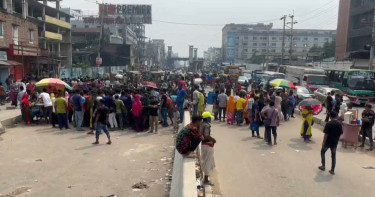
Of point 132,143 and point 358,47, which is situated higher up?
point 358,47

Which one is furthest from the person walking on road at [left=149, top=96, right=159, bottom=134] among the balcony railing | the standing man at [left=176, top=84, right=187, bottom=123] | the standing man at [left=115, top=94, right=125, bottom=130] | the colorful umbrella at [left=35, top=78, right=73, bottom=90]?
the balcony railing

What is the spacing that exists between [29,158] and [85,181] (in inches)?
105

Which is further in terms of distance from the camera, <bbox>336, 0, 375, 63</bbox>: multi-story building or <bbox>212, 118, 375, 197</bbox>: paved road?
<bbox>336, 0, 375, 63</bbox>: multi-story building

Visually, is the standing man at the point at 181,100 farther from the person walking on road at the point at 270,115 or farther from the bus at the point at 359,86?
the bus at the point at 359,86

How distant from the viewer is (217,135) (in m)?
13.5

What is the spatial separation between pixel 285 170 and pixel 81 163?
5213 mm

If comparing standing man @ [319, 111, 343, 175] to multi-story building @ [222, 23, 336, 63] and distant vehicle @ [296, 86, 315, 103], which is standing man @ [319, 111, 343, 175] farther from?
multi-story building @ [222, 23, 336, 63]

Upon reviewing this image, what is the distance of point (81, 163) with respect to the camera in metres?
9.27

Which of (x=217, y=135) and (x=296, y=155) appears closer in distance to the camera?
(x=296, y=155)

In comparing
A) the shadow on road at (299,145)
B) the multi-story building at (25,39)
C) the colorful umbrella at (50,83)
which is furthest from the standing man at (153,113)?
the multi-story building at (25,39)

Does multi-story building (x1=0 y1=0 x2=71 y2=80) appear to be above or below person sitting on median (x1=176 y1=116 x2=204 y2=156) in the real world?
above

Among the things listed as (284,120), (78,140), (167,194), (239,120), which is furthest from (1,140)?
(284,120)

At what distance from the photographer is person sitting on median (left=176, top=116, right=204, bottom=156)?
6.64 m

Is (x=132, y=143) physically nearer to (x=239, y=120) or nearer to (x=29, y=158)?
(x=29, y=158)
